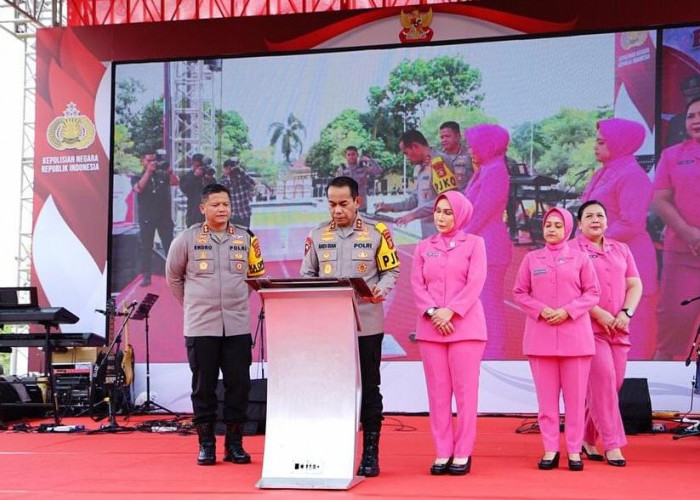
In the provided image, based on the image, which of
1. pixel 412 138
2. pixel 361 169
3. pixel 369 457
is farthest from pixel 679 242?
pixel 369 457

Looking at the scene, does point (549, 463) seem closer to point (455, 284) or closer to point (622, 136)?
point (455, 284)

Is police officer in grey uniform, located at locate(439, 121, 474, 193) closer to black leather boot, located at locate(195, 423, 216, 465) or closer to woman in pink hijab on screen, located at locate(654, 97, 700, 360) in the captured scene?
woman in pink hijab on screen, located at locate(654, 97, 700, 360)

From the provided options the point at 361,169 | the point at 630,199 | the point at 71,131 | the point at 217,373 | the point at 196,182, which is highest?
the point at 71,131

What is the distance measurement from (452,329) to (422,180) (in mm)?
4392

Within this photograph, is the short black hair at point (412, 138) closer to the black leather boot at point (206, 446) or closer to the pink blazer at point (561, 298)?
the pink blazer at point (561, 298)

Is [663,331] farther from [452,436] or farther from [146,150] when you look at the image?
[146,150]

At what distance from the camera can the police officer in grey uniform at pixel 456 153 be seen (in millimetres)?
8602

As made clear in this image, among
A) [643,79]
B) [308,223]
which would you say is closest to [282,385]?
[308,223]

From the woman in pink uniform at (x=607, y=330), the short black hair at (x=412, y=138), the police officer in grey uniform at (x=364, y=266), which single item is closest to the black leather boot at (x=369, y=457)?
the police officer in grey uniform at (x=364, y=266)

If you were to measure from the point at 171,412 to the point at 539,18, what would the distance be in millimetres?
5254

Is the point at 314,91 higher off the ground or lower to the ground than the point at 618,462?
higher

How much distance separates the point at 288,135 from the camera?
29.5ft

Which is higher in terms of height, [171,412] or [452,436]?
[452,436]

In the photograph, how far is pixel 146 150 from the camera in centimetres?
924
